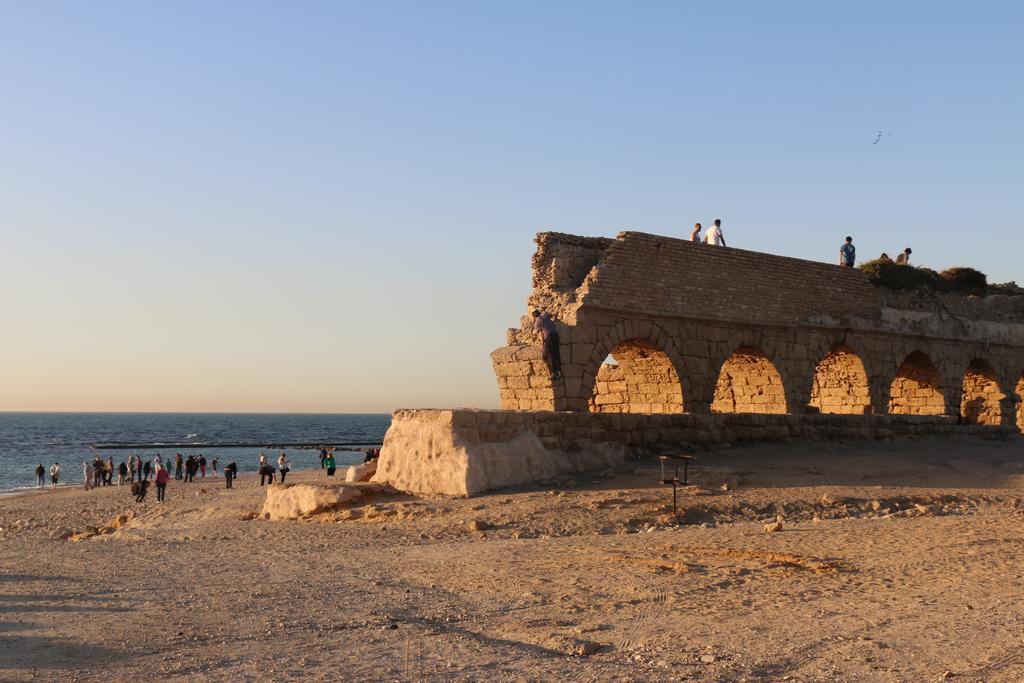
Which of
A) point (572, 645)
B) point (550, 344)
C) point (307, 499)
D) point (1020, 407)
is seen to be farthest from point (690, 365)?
point (1020, 407)

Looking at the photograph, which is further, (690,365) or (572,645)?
(690,365)

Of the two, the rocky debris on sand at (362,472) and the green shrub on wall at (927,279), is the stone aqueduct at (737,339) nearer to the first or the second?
the green shrub on wall at (927,279)

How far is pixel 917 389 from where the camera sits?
76.3ft

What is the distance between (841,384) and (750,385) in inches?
103

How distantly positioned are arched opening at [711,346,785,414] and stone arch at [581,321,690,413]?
1620mm

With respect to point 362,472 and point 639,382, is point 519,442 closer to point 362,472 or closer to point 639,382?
point 362,472

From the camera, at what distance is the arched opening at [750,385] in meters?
19.8

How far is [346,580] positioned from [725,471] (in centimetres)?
672

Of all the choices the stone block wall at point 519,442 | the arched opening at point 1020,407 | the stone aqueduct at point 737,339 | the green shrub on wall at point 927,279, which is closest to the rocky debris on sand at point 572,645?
the stone block wall at point 519,442

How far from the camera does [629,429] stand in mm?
15086

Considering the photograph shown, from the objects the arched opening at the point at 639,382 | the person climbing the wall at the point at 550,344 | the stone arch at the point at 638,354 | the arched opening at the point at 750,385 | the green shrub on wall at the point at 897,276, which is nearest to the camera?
the person climbing the wall at the point at 550,344

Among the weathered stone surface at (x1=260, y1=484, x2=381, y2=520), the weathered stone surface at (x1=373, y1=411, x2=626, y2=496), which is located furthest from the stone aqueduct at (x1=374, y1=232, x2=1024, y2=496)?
the weathered stone surface at (x1=260, y1=484, x2=381, y2=520)

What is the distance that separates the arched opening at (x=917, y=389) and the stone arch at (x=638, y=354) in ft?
23.1

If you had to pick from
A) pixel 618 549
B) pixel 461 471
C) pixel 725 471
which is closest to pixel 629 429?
pixel 725 471
